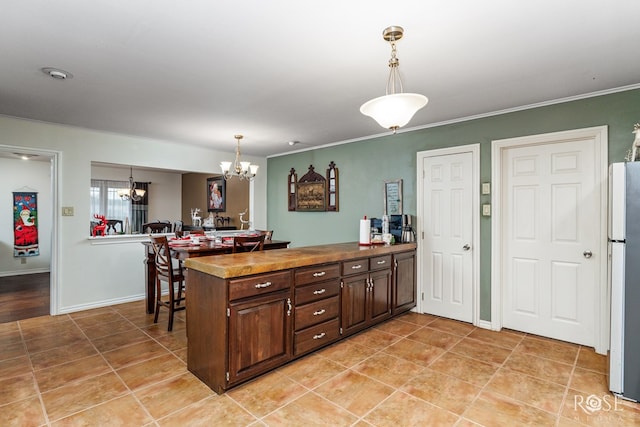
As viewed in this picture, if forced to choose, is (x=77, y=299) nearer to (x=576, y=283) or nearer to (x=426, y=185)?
(x=426, y=185)

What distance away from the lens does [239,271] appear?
228cm

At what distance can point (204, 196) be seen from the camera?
8.52 metres

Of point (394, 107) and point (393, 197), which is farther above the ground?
point (394, 107)

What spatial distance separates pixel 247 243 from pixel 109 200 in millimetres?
6303

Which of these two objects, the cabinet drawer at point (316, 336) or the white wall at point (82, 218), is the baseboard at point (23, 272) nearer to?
the white wall at point (82, 218)

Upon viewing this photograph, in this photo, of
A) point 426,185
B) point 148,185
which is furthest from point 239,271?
point 148,185

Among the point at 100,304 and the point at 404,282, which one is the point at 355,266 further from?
the point at 100,304

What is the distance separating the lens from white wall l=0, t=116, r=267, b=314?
4000 millimetres

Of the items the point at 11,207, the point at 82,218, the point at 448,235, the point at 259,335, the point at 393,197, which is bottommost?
the point at 259,335

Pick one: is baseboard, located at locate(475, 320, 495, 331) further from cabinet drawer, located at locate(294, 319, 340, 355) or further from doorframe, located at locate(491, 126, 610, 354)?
cabinet drawer, located at locate(294, 319, 340, 355)

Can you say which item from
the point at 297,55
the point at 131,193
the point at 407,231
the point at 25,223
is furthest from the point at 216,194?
the point at 297,55

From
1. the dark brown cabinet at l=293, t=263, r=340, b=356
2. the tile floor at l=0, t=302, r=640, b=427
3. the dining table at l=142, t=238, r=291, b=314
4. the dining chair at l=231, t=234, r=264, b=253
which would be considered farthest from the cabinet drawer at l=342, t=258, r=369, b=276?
the dining table at l=142, t=238, r=291, b=314

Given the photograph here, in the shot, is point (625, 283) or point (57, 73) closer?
point (625, 283)

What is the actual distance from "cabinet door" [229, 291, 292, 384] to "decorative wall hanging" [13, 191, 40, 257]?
656 cm
